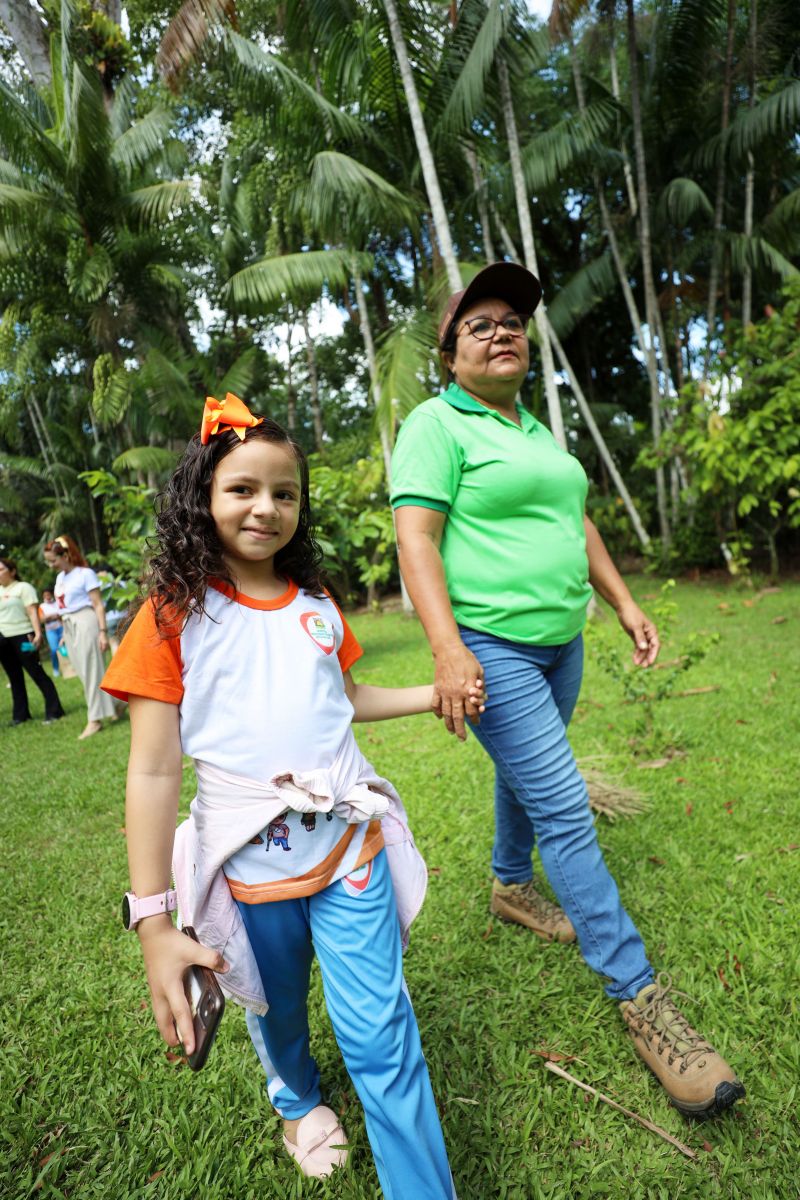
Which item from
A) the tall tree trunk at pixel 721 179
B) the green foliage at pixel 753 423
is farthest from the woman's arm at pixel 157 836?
the tall tree trunk at pixel 721 179

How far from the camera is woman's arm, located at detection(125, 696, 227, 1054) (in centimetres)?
110

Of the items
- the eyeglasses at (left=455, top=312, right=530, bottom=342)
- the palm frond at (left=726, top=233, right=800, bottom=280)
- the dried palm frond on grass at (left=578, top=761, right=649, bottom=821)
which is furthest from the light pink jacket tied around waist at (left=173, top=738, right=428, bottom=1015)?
the palm frond at (left=726, top=233, right=800, bottom=280)

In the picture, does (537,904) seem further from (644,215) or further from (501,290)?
(644,215)

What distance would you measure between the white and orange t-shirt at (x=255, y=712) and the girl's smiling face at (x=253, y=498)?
122 millimetres

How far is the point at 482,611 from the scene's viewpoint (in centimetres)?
180

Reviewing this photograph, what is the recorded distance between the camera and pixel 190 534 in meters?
1.36

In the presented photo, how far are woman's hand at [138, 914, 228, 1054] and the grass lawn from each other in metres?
0.81

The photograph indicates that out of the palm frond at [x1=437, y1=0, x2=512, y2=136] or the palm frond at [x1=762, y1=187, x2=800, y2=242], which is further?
the palm frond at [x1=762, y1=187, x2=800, y2=242]

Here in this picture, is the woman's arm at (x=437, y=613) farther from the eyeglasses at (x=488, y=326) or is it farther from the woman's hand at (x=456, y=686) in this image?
the eyeglasses at (x=488, y=326)

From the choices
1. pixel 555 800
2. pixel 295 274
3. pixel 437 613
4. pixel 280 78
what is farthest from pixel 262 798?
pixel 295 274

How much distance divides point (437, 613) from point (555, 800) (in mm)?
596

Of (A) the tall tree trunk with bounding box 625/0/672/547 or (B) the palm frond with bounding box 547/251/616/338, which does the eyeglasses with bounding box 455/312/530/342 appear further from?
(B) the palm frond with bounding box 547/251/616/338

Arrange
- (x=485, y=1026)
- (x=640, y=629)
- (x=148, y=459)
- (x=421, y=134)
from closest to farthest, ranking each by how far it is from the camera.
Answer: (x=485, y=1026) → (x=640, y=629) → (x=421, y=134) → (x=148, y=459)

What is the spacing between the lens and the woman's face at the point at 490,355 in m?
1.84
